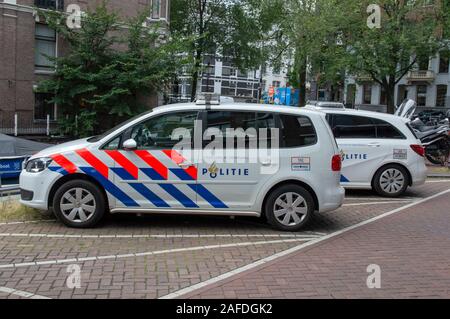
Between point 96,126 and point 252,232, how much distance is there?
1854 cm

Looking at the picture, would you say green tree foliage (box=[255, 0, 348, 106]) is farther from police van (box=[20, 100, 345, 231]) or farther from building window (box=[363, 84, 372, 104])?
building window (box=[363, 84, 372, 104])

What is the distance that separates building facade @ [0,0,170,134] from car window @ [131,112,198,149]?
59.9ft

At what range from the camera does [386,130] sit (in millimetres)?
11070

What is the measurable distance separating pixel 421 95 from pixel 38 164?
178 feet

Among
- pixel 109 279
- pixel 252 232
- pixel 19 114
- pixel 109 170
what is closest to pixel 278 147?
pixel 252 232

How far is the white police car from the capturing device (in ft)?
35.7

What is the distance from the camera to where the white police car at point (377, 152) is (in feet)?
35.7

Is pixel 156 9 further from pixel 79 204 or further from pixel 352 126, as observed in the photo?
pixel 79 204

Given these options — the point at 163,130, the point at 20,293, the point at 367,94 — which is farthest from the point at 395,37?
the point at 367,94

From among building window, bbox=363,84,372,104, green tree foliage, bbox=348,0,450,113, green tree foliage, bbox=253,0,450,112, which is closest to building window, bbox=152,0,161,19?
green tree foliage, bbox=253,0,450,112

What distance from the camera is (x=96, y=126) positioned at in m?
24.7

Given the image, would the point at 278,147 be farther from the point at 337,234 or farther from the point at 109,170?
the point at 109,170

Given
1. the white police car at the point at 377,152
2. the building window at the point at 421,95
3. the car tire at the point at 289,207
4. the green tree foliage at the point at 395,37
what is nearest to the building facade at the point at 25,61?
the green tree foliage at the point at 395,37
